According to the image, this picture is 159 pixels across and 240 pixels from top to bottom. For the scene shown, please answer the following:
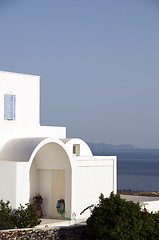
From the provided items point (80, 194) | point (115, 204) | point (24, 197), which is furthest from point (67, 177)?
point (115, 204)

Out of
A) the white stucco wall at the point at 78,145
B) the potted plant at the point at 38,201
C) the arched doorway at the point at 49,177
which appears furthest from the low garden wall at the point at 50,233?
the white stucco wall at the point at 78,145

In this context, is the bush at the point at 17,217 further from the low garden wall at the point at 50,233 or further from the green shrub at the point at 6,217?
the low garden wall at the point at 50,233

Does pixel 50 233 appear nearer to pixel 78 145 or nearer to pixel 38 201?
pixel 38 201

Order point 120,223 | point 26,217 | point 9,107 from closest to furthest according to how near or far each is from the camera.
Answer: point 120,223
point 26,217
point 9,107

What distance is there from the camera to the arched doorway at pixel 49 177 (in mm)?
22188

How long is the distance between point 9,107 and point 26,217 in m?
5.28

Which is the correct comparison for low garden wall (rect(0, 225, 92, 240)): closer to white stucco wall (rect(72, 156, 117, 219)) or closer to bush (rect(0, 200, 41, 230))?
bush (rect(0, 200, 41, 230))

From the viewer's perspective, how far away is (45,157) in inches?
893

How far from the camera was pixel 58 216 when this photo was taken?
73.3 ft

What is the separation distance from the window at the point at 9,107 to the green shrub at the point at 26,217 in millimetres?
4428

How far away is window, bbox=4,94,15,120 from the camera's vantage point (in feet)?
71.4

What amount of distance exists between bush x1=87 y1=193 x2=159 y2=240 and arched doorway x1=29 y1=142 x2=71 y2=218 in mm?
4514

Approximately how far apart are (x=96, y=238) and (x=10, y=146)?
18.1 feet

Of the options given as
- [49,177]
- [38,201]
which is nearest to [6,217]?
[38,201]
